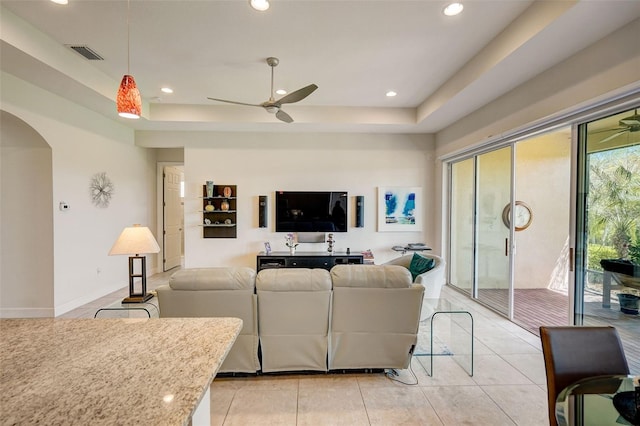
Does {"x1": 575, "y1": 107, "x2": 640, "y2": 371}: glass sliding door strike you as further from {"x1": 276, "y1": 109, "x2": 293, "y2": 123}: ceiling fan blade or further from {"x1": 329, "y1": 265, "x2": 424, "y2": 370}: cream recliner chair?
{"x1": 276, "y1": 109, "x2": 293, "y2": 123}: ceiling fan blade

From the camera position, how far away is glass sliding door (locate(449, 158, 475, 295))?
4910 mm

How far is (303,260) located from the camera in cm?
529

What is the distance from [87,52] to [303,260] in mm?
4062

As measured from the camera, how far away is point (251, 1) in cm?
248

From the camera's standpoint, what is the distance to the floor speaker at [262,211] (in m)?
5.66

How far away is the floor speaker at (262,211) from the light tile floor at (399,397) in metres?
3.40

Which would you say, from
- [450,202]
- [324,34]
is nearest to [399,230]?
[450,202]

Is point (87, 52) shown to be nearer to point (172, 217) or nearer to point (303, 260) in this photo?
point (303, 260)

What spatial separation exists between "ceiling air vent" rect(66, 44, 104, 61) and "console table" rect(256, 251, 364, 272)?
358 centimetres

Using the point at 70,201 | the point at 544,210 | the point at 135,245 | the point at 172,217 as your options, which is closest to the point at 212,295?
the point at 135,245

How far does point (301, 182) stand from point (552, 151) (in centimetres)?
458

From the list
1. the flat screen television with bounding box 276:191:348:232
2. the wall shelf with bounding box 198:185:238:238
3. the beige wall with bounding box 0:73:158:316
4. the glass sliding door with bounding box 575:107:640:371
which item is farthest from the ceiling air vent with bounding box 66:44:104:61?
the glass sliding door with bounding box 575:107:640:371

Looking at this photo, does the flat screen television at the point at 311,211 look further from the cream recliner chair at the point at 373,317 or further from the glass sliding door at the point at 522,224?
the cream recliner chair at the point at 373,317

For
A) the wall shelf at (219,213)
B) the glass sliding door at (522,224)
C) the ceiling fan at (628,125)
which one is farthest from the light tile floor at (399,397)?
the wall shelf at (219,213)
